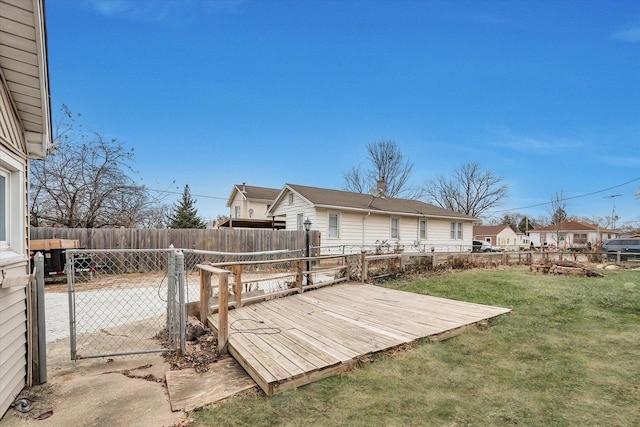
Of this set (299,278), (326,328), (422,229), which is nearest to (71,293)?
(326,328)

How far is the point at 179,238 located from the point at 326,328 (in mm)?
11220

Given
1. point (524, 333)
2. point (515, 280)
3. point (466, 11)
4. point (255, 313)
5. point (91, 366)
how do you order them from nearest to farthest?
point (91, 366) < point (524, 333) < point (255, 313) < point (515, 280) < point (466, 11)

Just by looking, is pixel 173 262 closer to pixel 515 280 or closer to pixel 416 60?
pixel 515 280

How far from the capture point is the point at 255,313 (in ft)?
19.1

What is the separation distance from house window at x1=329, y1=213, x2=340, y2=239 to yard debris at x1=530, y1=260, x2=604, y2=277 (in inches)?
348

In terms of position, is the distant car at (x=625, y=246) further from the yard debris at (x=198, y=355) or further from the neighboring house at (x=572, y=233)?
the neighboring house at (x=572, y=233)

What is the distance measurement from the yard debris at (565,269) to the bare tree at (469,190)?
29575mm

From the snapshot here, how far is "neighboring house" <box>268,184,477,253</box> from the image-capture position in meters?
16.6

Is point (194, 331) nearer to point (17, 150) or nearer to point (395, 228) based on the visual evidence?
point (17, 150)

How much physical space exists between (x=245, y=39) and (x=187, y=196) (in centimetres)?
2062

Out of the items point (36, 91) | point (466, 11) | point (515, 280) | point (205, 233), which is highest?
point (466, 11)

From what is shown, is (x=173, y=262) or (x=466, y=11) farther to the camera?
(x=466, y=11)

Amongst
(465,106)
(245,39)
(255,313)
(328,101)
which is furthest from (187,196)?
(255,313)

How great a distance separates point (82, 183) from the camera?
53.9 ft
